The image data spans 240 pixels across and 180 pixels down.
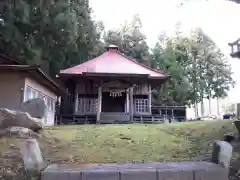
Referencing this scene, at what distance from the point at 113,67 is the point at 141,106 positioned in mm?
3902

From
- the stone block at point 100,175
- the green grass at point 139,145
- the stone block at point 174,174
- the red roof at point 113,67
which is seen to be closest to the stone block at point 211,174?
the stone block at point 174,174

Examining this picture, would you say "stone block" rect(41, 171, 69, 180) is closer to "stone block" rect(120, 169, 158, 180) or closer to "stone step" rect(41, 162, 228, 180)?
"stone step" rect(41, 162, 228, 180)

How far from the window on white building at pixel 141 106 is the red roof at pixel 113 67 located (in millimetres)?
2314

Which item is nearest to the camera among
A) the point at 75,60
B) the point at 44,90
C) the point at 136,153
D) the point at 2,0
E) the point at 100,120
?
the point at 136,153

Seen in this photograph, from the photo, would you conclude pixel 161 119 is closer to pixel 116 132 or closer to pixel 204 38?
pixel 116 132

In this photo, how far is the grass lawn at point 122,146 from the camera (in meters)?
7.88

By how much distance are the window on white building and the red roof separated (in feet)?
7.59

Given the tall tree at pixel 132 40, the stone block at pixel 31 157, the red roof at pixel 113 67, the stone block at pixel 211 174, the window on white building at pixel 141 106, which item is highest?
the tall tree at pixel 132 40

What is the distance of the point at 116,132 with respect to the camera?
1148 cm

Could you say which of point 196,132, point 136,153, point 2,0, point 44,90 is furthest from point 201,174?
point 44,90

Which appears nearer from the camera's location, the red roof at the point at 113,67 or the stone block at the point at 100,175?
the stone block at the point at 100,175

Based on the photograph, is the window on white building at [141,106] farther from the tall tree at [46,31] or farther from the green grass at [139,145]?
the green grass at [139,145]

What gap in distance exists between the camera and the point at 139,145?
9422mm

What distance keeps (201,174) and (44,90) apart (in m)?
15.3
